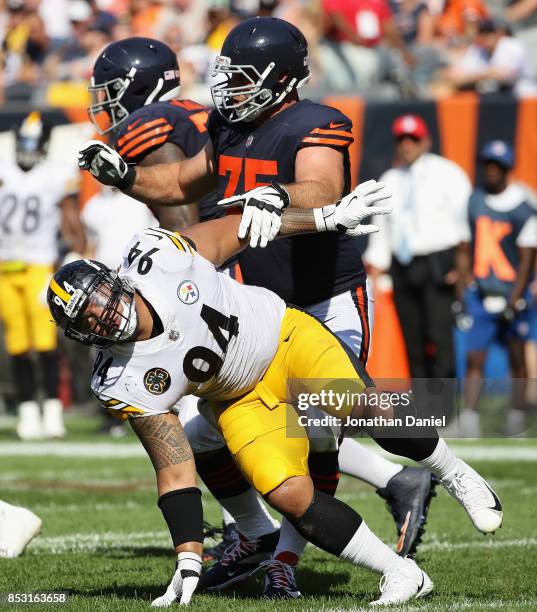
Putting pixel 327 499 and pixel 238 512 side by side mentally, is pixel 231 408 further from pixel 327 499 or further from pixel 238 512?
pixel 238 512

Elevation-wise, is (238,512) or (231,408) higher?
(231,408)

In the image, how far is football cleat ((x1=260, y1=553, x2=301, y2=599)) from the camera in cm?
414

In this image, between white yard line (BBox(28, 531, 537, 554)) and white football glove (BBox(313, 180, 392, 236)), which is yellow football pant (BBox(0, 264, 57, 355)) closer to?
white yard line (BBox(28, 531, 537, 554))

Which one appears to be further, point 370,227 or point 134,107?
point 134,107

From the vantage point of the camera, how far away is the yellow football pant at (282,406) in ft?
12.6

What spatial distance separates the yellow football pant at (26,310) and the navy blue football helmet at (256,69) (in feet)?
16.8

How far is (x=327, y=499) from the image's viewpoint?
3.88 meters

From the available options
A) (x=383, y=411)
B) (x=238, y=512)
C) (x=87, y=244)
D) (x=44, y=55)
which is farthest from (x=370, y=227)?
(x=44, y=55)

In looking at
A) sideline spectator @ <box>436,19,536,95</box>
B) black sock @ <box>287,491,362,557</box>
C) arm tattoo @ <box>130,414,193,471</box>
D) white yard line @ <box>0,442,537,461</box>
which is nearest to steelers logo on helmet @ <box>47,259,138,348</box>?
arm tattoo @ <box>130,414,193,471</box>

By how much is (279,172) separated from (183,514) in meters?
1.27

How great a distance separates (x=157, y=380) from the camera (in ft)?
12.3

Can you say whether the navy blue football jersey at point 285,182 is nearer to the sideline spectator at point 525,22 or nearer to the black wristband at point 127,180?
the black wristband at point 127,180

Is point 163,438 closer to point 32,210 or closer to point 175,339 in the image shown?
point 175,339

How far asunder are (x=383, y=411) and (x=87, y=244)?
6.19m
